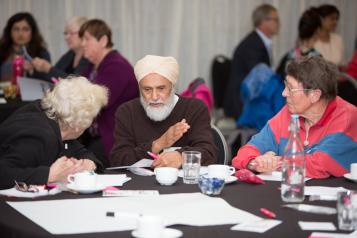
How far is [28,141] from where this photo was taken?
9.20 ft

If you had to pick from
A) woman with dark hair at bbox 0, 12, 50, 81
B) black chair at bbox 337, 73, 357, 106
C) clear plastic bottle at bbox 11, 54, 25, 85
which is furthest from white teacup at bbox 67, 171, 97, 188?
woman with dark hair at bbox 0, 12, 50, 81

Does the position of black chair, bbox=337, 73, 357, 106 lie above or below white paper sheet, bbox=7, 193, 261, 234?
above

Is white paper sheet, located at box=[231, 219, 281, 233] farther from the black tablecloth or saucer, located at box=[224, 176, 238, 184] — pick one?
saucer, located at box=[224, 176, 238, 184]

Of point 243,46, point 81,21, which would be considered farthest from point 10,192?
point 243,46

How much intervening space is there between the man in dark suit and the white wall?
39 cm

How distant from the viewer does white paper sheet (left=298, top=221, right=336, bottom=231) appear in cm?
212

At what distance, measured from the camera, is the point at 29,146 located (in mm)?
2789

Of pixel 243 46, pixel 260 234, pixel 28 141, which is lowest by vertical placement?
pixel 260 234

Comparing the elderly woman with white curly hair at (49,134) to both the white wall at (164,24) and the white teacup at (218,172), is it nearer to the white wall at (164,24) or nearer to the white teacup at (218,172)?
the white teacup at (218,172)

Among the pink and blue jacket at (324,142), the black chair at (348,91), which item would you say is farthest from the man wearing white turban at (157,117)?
the black chair at (348,91)

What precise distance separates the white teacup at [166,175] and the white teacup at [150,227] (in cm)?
74

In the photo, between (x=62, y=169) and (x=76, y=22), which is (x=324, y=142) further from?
(x=76, y=22)

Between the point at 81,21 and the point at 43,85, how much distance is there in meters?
0.95

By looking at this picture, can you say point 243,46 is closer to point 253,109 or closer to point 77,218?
point 253,109
